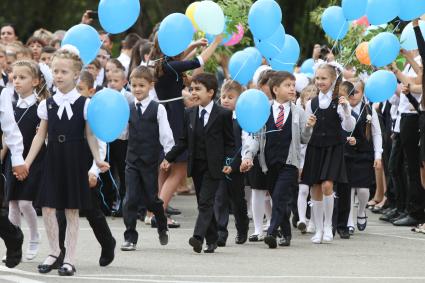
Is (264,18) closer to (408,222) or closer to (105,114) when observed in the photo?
(105,114)

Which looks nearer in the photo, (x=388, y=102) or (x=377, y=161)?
(x=377, y=161)

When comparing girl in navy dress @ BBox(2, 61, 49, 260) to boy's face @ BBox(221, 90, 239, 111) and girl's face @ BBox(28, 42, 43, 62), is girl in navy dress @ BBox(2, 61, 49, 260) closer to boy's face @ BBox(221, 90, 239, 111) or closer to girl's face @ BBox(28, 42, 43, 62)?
boy's face @ BBox(221, 90, 239, 111)

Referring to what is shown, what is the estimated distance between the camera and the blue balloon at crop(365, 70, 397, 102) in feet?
42.1

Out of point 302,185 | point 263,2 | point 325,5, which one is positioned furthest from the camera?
point 325,5

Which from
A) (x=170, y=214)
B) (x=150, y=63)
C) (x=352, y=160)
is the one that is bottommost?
(x=170, y=214)

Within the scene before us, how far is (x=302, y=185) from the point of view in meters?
Result: 13.6

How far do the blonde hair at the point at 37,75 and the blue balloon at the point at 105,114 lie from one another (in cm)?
117

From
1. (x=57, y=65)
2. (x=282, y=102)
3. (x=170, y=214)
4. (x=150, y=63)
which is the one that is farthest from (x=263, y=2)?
(x=170, y=214)

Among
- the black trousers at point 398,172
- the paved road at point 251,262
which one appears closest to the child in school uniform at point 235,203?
the paved road at point 251,262

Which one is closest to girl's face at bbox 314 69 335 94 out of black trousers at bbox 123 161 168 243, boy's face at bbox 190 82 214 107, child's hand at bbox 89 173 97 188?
boy's face at bbox 190 82 214 107

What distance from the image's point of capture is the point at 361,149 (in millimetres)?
13977

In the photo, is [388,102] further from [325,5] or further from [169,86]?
A: [169,86]

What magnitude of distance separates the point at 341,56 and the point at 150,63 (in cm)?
221

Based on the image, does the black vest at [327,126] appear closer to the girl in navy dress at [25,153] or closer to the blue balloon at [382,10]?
the blue balloon at [382,10]
